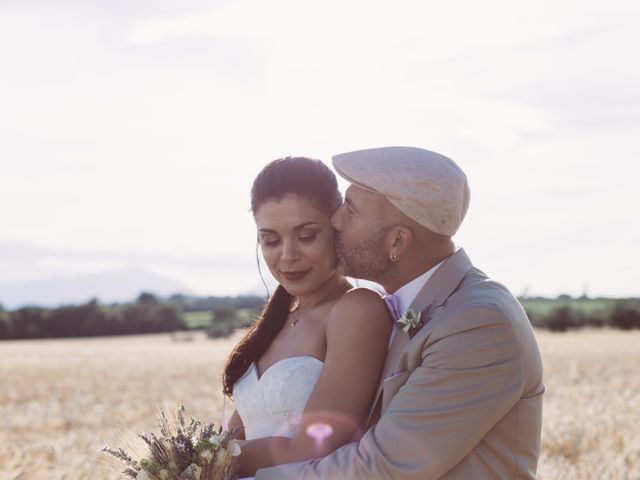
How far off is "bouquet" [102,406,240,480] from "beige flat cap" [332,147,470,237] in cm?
139

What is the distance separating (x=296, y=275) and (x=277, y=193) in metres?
0.48

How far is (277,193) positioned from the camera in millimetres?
4930

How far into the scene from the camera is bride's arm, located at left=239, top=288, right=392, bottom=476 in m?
4.35

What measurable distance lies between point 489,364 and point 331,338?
991 millimetres

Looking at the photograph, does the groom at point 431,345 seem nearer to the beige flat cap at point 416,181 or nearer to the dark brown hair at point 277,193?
the beige flat cap at point 416,181

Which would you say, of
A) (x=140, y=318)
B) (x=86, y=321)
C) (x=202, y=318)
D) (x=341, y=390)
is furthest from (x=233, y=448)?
(x=202, y=318)

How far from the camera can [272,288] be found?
5.67m

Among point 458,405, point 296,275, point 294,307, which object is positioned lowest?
point 458,405

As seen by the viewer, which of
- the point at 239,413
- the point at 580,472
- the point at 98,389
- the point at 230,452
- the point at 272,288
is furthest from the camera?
the point at 98,389

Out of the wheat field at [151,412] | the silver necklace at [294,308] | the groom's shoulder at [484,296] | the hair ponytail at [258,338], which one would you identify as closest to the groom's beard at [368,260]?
the groom's shoulder at [484,296]

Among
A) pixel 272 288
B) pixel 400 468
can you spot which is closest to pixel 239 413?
pixel 272 288

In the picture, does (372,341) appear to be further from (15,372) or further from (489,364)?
(15,372)

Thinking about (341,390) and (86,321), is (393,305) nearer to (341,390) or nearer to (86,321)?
(341,390)

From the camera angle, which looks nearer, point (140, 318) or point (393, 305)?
point (393, 305)
